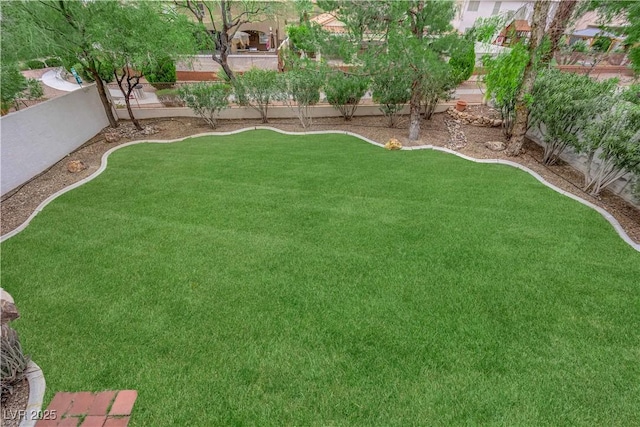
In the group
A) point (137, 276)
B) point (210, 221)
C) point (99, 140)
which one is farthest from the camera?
point (99, 140)

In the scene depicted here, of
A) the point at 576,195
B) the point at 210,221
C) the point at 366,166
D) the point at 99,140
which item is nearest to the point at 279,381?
the point at 210,221

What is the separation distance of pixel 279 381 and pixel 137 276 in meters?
2.52

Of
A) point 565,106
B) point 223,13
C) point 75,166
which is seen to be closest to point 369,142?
point 565,106

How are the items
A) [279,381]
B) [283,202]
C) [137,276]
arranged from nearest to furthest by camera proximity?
[279,381]
[137,276]
[283,202]

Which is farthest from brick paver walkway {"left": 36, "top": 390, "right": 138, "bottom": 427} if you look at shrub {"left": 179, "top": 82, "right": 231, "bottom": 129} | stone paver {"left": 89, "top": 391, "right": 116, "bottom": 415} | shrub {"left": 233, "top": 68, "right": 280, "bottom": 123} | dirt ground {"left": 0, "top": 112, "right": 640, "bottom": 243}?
shrub {"left": 233, "top": 68, "right": 280, "bottom": 123}

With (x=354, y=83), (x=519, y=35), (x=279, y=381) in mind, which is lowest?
(x=279, y=381)

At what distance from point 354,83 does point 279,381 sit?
9.15m

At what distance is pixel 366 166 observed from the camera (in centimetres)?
729

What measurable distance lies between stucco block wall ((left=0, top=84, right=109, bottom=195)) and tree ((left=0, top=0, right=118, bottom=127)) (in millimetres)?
1260

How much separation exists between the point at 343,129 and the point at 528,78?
5.29m

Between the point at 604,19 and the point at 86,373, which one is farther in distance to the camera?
the point at 604,19

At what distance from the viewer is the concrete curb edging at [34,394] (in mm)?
2459

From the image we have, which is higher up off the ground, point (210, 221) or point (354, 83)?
point (354, 83)

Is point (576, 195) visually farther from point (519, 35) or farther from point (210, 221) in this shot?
point (210, 221)
